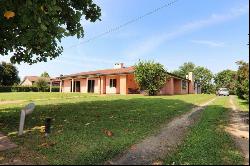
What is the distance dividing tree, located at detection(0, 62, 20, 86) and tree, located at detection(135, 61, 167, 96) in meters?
41.0

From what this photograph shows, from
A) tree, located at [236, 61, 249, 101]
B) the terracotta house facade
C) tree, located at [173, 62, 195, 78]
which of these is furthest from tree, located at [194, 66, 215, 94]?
tree, located at [236, 61, 249, 101]

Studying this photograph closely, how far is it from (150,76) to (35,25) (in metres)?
26.3

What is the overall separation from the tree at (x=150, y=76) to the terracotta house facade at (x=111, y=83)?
9.49 ft

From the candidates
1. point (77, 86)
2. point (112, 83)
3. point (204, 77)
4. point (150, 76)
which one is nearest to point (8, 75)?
point (77, 86)

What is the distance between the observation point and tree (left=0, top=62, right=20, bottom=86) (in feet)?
217

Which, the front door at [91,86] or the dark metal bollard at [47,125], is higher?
the front door at [91,86]

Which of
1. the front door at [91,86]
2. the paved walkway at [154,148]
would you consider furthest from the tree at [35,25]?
the front door at [91,86]

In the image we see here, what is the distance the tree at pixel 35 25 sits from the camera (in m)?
9.14

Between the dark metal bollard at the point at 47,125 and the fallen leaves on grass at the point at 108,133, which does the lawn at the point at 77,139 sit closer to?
the fallen leaves on grass at the point at 108,133

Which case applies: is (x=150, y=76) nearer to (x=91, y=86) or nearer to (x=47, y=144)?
(x=91, y=86)

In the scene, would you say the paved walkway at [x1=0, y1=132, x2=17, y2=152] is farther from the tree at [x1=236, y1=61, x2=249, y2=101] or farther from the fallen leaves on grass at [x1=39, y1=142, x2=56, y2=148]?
the tree at [x1=236, y1=61, x2=249, y2=101]

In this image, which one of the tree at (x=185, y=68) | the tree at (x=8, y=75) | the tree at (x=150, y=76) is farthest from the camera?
the tree at (x=185, y=68)

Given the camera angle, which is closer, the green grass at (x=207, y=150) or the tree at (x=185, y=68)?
the green grass at (x=207, y=150)

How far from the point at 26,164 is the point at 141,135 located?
367cm
